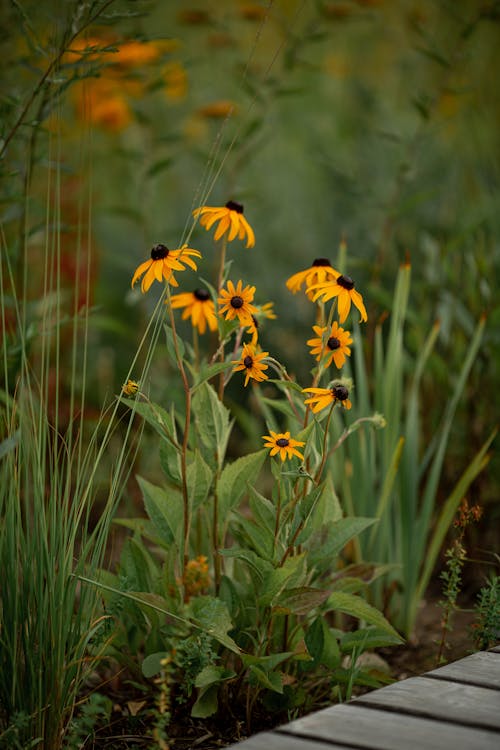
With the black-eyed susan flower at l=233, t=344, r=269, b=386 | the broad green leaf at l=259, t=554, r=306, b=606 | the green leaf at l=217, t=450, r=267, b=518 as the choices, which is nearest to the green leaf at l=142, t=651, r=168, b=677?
the broad green leaf at l=259, t=554, r=306, b=606

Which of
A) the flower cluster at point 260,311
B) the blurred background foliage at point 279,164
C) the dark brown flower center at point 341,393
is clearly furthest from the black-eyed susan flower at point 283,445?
the blurred background foliage at point 279,164

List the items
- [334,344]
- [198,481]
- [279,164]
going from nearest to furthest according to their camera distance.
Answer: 1. [334,344]
2. [198,481]
3. [279,164]

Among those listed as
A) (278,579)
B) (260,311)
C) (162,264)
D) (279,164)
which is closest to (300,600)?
(278,579)

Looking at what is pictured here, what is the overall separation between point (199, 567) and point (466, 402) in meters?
1.48

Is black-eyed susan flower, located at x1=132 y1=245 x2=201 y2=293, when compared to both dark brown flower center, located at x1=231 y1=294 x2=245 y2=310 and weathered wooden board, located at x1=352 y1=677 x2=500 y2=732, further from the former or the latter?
weathered wooden board, located at x1=352 y1=677 x2=500 y2=732

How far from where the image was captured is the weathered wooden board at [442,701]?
4.67 feet

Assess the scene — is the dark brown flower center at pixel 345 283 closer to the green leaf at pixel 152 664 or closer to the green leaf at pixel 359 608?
the green leaf at pixel 359 608

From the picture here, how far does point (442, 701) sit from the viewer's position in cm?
148

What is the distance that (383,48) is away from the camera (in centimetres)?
639

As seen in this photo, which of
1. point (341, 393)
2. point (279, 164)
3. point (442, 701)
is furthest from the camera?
point (279, 164)

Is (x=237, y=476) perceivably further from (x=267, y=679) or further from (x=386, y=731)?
(x=386, y=731)

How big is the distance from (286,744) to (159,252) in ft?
2.64

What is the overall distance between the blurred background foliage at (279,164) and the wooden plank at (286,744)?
41.7 inches

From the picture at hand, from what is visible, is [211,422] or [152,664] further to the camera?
[211,422]
